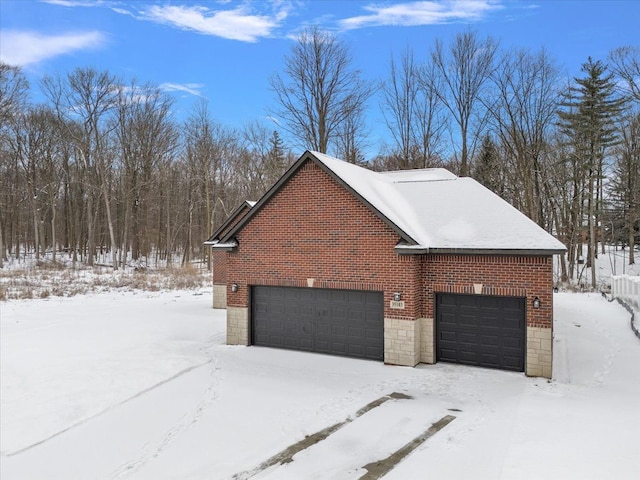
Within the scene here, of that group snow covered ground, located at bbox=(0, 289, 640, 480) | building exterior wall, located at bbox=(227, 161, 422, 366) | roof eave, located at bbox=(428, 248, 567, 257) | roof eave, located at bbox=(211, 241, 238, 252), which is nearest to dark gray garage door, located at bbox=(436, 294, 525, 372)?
snow covered ground, located at bbox=(0, 289, 640, 480)

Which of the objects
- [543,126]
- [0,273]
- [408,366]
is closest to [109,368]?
[408,366]

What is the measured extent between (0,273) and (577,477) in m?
35.7

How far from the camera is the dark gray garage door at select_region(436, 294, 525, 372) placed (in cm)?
1141

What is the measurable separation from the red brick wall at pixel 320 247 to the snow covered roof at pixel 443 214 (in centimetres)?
40

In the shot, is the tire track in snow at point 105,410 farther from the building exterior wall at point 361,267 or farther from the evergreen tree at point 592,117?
the evergreen tree at point 592,117

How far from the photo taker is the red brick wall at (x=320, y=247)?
12203 mm

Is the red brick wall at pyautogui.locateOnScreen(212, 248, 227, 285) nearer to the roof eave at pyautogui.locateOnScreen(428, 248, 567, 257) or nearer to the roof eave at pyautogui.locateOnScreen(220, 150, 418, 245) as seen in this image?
the roof eave at pyautogui.locateOnScreen(220, 150, 418, 245)

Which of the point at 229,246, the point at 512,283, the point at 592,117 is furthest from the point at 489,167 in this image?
the point at 229,246

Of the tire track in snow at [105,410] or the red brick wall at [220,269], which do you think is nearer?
the tire track in snow at [105,410]

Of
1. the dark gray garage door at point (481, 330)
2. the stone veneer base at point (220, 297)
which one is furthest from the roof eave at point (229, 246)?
the stone veneer base at point (220, 297)

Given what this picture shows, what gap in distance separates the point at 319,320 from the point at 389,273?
273cm

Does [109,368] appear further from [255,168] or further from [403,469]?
[255,168]

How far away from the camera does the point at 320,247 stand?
13.2 m

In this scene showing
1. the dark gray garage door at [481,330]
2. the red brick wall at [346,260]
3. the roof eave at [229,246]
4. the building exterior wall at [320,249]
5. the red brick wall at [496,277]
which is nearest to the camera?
the red brick wall at [496,277]
